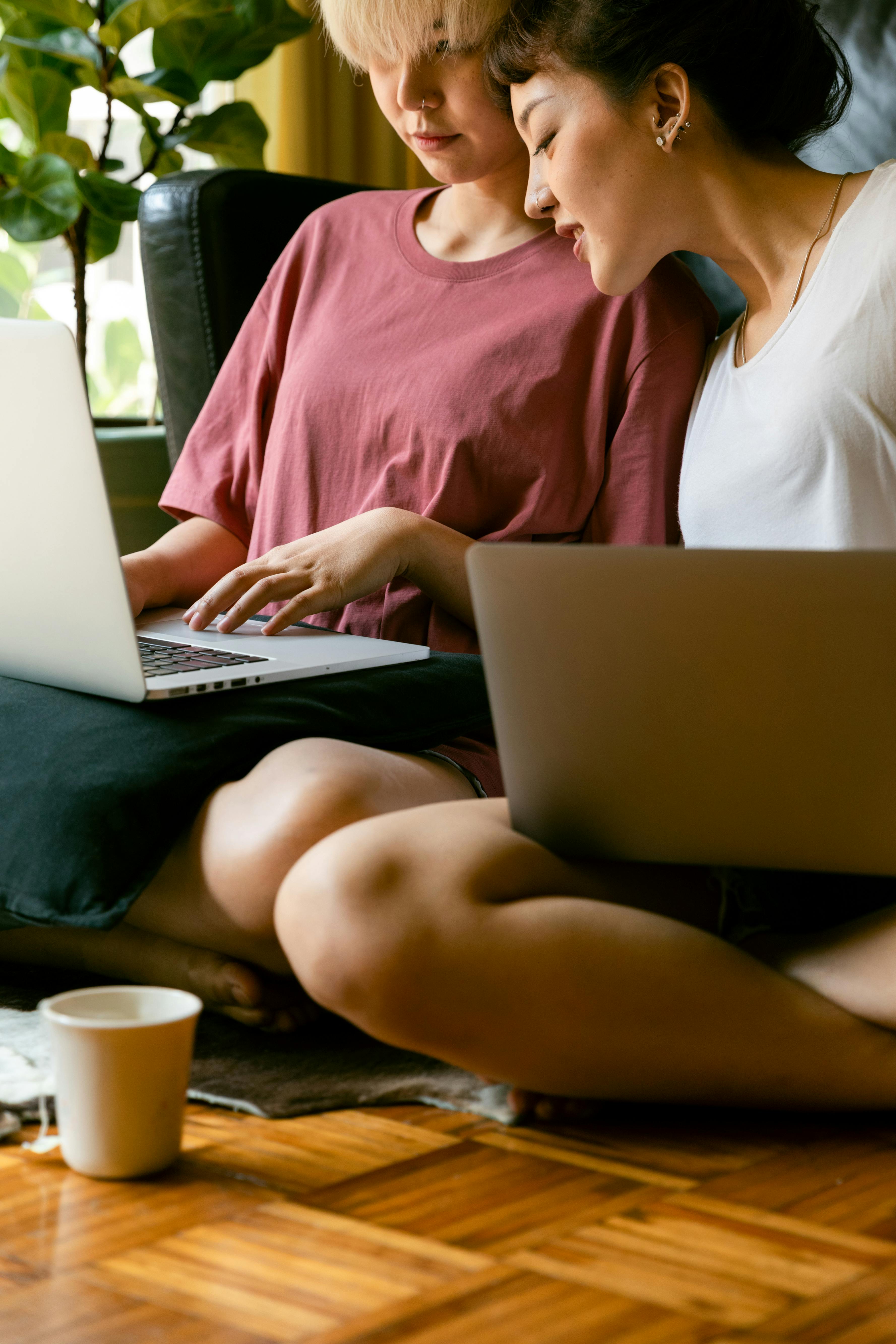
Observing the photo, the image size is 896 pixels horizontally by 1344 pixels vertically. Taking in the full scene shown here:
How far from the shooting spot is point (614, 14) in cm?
124

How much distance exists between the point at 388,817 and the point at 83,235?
5.33 ft

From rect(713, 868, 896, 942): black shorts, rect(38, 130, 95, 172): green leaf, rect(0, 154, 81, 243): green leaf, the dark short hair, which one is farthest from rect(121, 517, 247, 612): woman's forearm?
rect(38, 130, 95, 172): green leaf

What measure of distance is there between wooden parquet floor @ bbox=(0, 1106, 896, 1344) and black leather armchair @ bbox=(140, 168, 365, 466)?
1016 mm

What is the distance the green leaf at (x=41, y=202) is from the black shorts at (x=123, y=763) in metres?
1.17

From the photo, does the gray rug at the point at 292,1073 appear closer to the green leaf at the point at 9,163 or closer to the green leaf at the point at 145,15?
the green leaf at the point at 9,163

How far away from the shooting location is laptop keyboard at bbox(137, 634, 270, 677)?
1.10 m

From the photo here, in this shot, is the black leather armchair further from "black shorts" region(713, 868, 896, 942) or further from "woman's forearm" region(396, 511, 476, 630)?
"black shorts" region(713, 868, 896, 942)

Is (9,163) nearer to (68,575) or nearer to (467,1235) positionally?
(68,575)

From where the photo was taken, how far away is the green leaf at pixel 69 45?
6.91 feet

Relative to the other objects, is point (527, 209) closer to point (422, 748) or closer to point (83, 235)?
point (422, 748)

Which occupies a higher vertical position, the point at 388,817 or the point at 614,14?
the point at 614,14

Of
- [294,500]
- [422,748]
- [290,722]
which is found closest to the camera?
[290,722]

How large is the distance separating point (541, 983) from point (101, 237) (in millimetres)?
1752

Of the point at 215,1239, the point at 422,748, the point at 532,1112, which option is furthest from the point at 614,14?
the point at 215,1239
